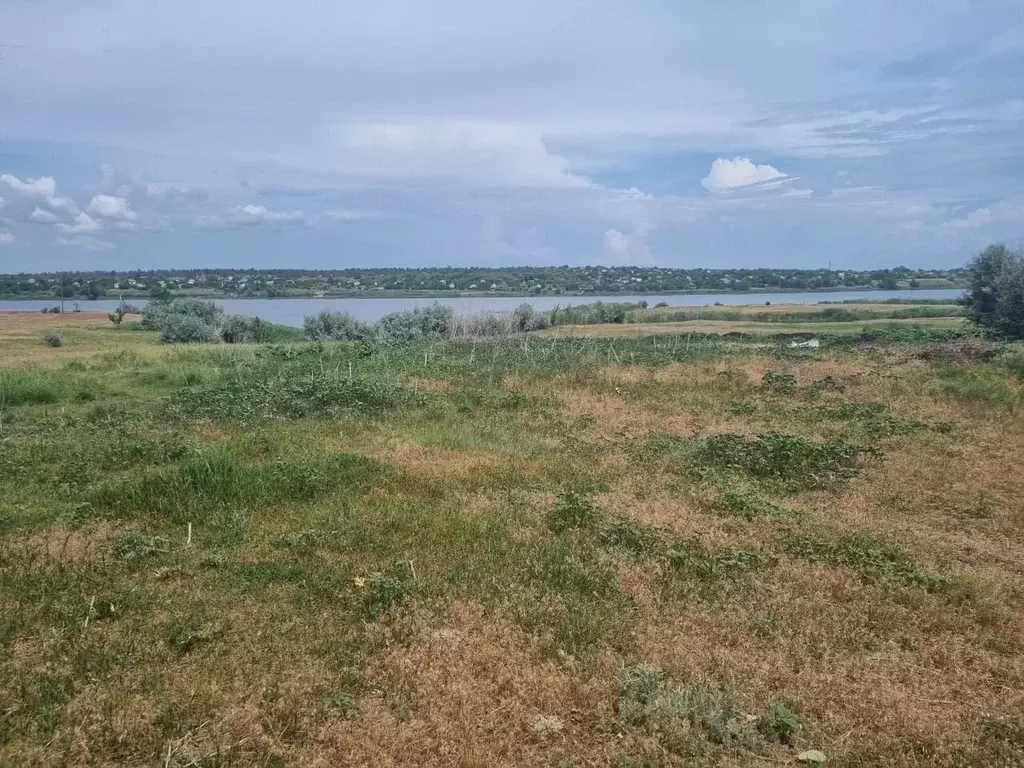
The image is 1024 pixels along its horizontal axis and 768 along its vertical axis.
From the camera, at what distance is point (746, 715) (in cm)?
467

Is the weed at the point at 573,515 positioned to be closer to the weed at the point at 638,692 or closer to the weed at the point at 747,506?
the weed at the point at 747,506

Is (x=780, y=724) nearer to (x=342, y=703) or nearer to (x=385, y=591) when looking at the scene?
(x=342, y=703)

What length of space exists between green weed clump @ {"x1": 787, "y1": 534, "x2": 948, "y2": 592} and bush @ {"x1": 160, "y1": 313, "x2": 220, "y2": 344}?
30.9 m

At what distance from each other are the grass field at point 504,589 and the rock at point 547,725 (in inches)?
1.0

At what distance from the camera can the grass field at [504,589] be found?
14.7 ft

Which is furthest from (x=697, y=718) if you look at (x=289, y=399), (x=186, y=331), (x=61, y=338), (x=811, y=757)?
(x=186, y=331)

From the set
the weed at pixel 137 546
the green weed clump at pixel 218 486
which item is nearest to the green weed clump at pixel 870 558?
the green weed clump at pixel 218 486

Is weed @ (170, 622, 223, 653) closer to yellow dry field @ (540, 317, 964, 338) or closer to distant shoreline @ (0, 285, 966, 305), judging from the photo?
yellow dry field @ (540, 317, 964, 338)

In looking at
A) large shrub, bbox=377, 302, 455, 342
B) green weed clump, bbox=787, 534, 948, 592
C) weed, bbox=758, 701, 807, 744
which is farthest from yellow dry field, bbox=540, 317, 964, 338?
weed, bbox=758, 701, 807, 744

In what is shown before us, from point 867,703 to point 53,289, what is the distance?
9943cm

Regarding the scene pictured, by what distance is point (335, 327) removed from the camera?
135 feet

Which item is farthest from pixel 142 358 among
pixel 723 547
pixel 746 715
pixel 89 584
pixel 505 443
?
pixel 746 715

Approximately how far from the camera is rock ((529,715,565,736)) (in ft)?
15.0

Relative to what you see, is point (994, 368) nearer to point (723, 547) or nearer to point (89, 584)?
point (723, 547)
